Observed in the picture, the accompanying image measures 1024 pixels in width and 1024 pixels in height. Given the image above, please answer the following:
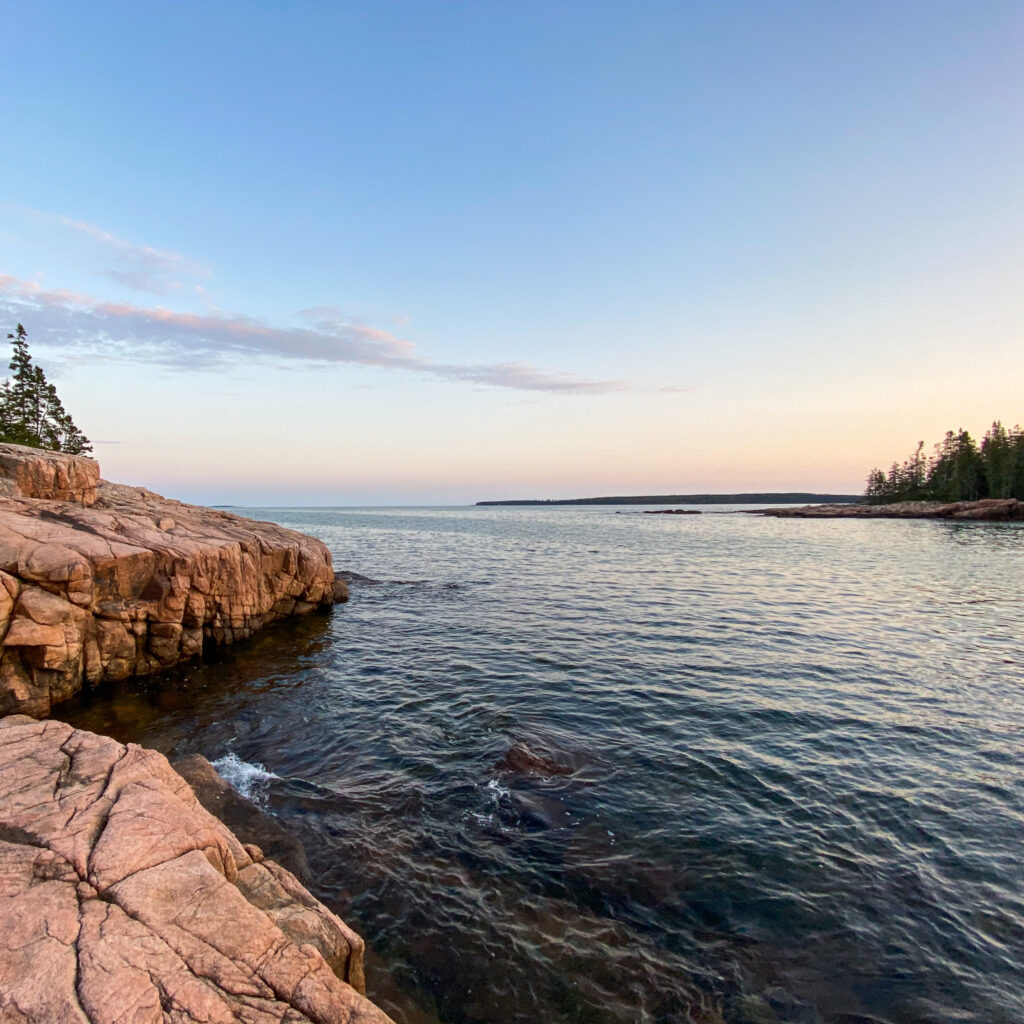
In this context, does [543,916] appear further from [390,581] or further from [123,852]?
[390,581]

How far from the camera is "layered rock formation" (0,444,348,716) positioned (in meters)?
13.5

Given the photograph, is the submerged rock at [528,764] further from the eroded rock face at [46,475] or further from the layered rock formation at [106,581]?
the eroded rock face at [46,475]

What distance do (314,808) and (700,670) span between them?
12.9m

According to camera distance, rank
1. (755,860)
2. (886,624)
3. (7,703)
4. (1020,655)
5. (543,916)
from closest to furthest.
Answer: (543,916)
(755,860)
(7,703)
(1020,655)
(886,624)

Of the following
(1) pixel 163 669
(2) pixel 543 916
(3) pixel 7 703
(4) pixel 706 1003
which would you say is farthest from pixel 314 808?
(1) pixel 163 669

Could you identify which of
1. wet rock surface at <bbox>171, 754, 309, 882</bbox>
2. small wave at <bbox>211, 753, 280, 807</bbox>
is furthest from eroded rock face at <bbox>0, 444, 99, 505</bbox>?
wet rock surface at <bbox>171, 754, 309, 882</bbox>

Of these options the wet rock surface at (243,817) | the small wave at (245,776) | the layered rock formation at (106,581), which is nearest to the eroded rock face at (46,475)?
the layered rock formation at (106,581)

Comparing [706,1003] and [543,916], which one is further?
[543,916]

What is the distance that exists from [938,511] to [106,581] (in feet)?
448

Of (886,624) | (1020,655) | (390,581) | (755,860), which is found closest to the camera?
(755,860)

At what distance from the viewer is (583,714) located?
14.5 m

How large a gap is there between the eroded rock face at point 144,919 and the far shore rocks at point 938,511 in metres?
126

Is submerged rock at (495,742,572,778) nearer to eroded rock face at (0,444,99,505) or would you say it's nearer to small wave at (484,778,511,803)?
small wave at (484,778,511,803)

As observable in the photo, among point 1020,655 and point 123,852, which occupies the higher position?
point 123,852
